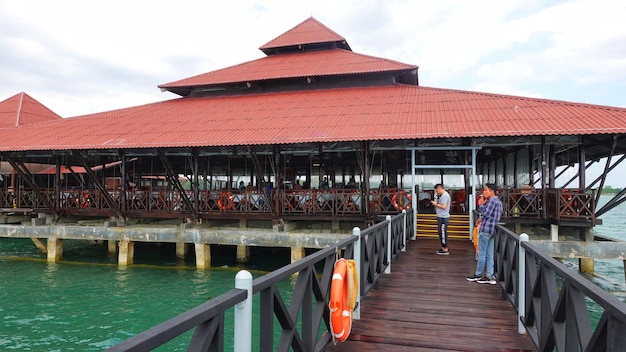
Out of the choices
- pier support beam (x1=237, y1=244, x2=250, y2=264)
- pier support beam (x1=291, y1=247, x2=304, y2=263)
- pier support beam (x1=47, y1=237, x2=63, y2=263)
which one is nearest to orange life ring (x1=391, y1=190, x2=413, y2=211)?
pier support beam (x1=291, y1=247, x2=304, y2=263)

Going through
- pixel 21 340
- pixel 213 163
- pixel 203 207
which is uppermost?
pixel 213 163

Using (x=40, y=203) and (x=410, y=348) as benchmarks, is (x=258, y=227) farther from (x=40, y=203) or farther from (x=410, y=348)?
(x=410, y=348)

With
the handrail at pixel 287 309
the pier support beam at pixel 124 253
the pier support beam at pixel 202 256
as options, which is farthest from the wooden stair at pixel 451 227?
the pier support beam at pixel 124 253

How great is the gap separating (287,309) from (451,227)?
1034 cm

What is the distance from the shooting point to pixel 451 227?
40.5 feet

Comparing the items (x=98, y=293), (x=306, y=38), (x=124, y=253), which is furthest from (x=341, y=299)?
(x=306, y=38)

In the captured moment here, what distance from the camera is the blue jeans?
6.57m

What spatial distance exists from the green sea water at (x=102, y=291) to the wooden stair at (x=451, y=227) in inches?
175

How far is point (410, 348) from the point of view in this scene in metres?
4.16

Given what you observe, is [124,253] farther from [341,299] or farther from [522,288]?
[522,288]

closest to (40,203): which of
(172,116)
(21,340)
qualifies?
(172,116)

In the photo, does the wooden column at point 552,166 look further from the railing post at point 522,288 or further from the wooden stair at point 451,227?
the railing post at point 522,288

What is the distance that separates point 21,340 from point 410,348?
8.47 metres

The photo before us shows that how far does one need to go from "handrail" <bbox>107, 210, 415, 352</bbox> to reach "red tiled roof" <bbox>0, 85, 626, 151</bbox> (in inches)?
263
